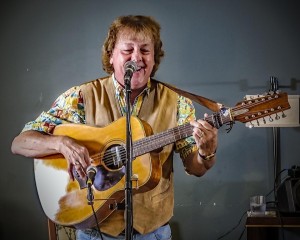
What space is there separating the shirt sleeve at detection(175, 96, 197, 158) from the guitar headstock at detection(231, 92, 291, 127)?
25 cm

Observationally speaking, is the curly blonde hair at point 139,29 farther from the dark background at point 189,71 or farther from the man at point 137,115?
the dark background at point 189,71

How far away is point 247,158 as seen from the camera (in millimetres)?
3568

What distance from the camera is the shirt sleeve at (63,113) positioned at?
2.27 metres

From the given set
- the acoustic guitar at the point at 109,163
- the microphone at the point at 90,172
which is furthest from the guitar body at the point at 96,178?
the microphone at the point at 90,172

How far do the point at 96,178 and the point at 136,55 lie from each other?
61 cm

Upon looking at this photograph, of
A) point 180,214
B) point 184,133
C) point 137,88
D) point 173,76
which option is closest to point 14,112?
point 173,76

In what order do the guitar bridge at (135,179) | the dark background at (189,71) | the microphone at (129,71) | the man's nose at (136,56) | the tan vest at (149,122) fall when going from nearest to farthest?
the microphone at (129,71), the guitar bridge at (135,179), the tan vest at (149,122), the man's nose at (136,56), the dark background at (189,71)

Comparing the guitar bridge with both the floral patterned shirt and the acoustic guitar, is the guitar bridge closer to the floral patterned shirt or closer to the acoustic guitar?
the acoustic guitar

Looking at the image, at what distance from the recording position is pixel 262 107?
2.02 metres

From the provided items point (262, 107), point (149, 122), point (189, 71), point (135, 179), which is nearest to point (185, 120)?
point (149, 122)

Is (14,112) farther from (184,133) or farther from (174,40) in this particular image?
(184,133)

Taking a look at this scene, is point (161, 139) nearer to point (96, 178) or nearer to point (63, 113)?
point (96, 178)

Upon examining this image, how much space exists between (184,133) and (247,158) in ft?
5.18

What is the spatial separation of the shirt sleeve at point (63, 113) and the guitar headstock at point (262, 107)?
2.49 feet
